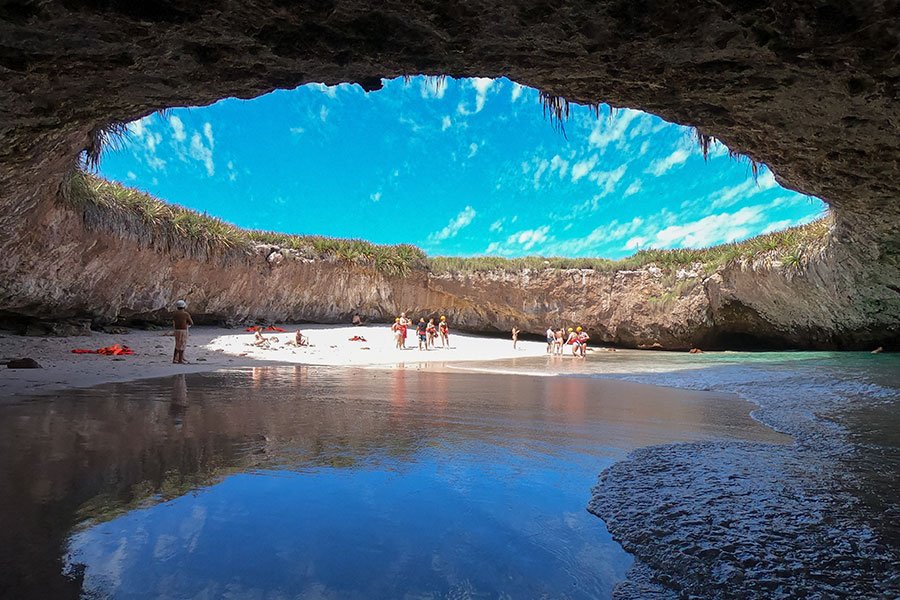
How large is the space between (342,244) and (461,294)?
19.8 ft

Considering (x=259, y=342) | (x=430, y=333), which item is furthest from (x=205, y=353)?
(x=430, y=333)

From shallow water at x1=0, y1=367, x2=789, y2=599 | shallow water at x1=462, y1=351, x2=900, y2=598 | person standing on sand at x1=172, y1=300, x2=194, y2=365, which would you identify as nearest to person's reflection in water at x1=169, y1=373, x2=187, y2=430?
shallow water at x1=0, y1=367, x2=789, y2=599

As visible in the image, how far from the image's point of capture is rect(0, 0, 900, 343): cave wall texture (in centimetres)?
228

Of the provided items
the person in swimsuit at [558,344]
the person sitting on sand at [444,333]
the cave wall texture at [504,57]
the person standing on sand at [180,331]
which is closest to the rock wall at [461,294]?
the person in swimsuit at [558,344]

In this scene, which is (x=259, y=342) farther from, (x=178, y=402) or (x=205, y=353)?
(x=178, y=402)

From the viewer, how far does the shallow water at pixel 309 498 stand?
183 centimetres

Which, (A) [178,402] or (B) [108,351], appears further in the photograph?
(B) [108,351]

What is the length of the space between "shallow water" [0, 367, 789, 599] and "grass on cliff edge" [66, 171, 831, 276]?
889 centimetres

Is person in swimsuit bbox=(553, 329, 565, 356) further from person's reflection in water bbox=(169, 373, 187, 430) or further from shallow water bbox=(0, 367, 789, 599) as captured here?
person's reflection in water bbox=(169, 373, 187, 430)

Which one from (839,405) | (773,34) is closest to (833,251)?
(839,405)

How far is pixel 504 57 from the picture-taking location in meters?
2.95

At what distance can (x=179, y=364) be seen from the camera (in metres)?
9.96

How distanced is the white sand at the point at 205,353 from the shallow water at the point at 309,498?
2.56m

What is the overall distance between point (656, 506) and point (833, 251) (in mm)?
13248
